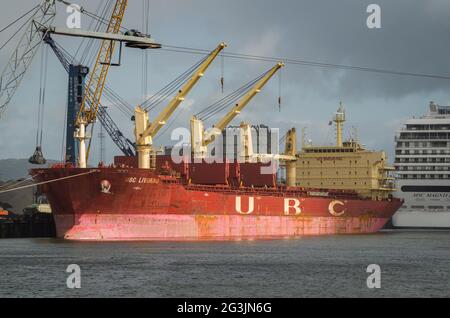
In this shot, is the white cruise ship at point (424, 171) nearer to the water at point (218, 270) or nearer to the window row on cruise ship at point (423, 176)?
the window row on cruise ship at point (423, 176)

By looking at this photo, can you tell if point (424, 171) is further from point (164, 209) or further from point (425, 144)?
point (164, 209)

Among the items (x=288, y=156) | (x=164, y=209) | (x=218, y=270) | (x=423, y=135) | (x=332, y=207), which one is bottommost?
(x=218, y=270)

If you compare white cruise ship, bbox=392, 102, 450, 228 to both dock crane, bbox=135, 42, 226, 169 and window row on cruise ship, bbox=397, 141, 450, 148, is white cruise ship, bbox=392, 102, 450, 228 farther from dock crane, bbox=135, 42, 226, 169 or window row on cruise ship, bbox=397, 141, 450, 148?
dock crane, bbox=135, 42, 226, 169

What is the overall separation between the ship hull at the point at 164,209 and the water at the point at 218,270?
2.50m

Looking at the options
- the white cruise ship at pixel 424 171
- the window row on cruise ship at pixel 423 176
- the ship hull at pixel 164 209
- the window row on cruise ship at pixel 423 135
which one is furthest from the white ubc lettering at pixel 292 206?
the window row on cruise ship at pixel 423 135

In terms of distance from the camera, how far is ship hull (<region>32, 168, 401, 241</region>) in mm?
56562

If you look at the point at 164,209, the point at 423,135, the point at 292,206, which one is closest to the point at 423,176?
the point at 423,135

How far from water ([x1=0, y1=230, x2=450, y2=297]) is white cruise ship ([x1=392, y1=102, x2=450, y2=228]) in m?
32.3

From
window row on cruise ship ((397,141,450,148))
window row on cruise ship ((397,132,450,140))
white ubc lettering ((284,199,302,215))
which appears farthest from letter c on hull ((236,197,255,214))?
window row on cruise ship ((397,132,450,140))

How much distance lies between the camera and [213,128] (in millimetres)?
72000

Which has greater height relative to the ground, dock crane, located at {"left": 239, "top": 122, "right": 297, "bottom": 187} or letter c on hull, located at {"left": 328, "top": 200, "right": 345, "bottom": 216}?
dock crane, located at {"left": 239, "top": 122, "right": 297, "bottom": 187}

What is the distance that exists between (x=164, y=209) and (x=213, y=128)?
13784 millimetres
